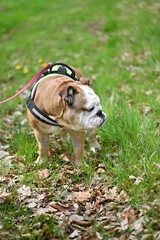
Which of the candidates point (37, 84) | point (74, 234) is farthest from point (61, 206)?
point (37, 84)

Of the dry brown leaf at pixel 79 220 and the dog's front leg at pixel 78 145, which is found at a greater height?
the dry brown leaf at pixel 79 220

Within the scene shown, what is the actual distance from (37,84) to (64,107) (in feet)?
1.89

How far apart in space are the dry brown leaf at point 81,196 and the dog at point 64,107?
599mm

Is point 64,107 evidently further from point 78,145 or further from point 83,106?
point 78,145

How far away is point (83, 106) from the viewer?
158 inches

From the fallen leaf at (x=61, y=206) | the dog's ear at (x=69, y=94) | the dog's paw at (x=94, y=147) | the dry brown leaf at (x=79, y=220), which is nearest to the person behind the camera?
the dry brown leaf at (x=79, y=220)

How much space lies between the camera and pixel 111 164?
4238 mm

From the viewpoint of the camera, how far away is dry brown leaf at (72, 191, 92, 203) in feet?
12.5

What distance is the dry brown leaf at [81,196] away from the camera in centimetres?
383

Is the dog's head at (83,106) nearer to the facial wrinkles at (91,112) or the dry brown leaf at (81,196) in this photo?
the facial wrinkles at (91,112)

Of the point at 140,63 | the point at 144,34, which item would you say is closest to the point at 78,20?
the point at 144,34

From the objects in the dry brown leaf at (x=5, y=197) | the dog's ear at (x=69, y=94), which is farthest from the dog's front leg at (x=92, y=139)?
the dry brown leaf at (x=5, y=197)

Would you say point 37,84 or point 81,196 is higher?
point 37,84

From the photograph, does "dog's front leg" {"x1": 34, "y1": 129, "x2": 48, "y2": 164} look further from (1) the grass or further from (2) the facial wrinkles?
(2) the facial wrinkles
